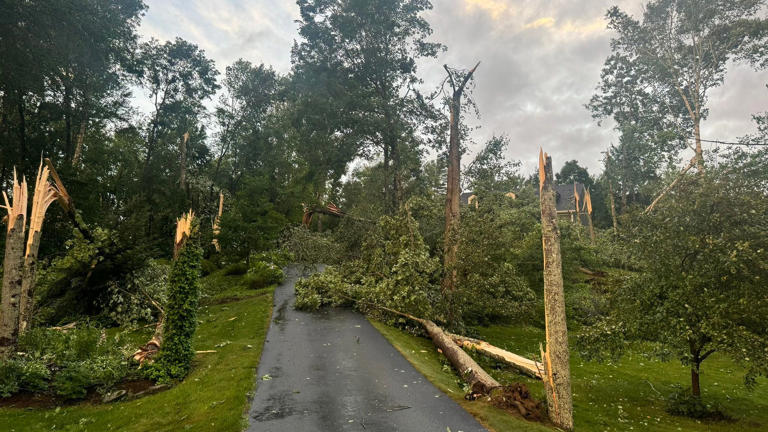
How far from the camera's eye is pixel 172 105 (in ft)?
122

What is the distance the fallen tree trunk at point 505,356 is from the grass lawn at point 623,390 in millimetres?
316

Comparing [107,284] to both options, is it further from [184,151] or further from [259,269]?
[184,151]

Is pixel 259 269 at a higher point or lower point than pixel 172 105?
lower

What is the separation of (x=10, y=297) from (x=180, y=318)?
13.7ft

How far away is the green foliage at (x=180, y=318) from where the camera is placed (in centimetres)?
1027

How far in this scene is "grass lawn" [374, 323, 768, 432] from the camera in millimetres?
8922

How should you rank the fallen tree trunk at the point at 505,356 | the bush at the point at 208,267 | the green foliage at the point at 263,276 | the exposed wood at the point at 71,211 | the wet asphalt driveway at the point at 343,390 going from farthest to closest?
the bush at the point at 208,267 < the green foliage at the point at 263,276 < the exposed wood at the point at 71,211 < the fallen tree trunk at the point at 505,356 < the wet asphalt driveway at the point at 343,390

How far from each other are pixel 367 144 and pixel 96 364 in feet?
70.5

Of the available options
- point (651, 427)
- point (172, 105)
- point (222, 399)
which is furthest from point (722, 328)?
point (172, 105)

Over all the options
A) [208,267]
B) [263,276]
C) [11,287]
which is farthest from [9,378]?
[208,267]

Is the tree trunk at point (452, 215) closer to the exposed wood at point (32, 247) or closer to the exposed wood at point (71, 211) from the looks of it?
the exposed wood at point (32, 247)

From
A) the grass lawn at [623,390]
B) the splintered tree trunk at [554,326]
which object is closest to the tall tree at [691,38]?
the grass lawn at [623,390]

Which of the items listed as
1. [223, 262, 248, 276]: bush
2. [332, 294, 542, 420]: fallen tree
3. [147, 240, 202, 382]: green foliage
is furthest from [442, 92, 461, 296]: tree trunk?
[223, 262, 248, 276]: bush

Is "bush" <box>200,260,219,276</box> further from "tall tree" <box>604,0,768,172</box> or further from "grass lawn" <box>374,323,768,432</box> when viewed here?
"tall tree" <box>604,0,768,172</box>
